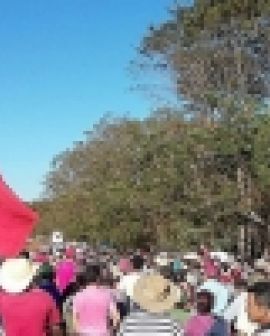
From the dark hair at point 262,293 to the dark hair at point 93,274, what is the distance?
14.2ft

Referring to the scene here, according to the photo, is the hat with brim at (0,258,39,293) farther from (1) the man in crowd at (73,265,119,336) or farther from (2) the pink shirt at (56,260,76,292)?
(2) the pink shirt at (56,260,76,292)

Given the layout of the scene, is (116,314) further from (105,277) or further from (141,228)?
(141,228)

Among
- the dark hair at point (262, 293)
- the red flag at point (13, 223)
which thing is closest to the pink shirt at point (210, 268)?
the red flag at point (13, 223)

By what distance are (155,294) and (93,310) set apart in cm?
236

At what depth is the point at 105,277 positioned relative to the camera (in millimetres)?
10641

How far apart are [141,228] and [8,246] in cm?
2808

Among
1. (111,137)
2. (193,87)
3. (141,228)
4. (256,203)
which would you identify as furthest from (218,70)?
(111,137)

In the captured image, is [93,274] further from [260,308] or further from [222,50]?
[222,50]

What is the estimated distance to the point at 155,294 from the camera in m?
7.93

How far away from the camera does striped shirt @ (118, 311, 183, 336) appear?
298 inches

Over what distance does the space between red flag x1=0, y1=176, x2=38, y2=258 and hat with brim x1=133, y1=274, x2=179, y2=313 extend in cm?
264

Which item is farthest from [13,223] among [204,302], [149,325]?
[149,325]

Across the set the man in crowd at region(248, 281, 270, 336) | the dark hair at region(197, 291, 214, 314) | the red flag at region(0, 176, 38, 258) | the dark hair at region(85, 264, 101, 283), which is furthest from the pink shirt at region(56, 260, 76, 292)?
the man in crowd at region(248, 281, 270, 336)

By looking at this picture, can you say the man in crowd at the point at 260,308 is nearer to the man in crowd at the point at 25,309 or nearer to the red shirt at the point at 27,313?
the man in crowd at the point at 25,309
